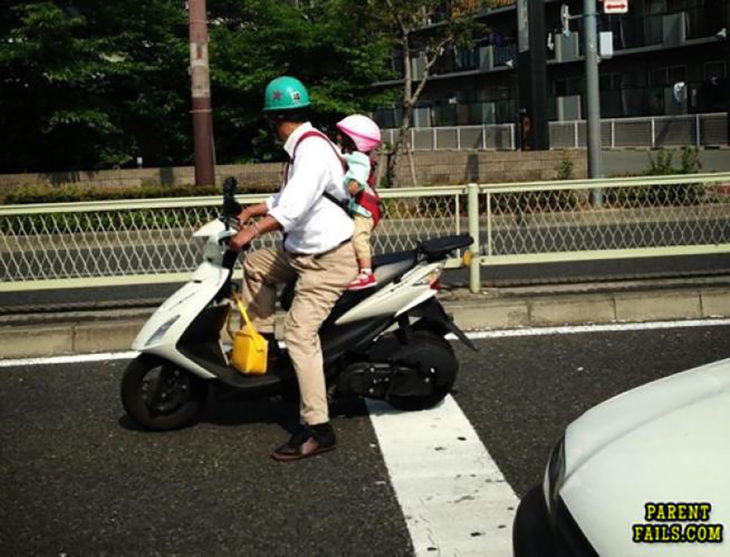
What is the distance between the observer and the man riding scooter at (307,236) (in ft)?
14.3

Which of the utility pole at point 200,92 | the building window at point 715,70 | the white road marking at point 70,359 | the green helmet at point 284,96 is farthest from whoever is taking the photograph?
the building window at point 715,70

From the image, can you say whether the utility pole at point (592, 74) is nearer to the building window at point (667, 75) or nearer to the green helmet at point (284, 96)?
the green helmet at point (284, 96)

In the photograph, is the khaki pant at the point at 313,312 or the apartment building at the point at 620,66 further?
the apartment building at the point at 620,66

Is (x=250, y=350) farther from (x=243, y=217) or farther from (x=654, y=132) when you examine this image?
(x=654, y=132)

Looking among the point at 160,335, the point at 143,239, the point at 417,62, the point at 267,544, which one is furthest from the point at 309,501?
the point at 417,62

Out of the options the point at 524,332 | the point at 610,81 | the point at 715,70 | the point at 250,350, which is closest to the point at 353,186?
the point at 250,350

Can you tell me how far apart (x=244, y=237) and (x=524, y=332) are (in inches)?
127

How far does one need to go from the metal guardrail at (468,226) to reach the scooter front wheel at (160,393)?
2.19 m

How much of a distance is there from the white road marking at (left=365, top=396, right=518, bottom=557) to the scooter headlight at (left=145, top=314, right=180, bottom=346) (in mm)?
1147

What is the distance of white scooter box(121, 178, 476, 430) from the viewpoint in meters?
4.74

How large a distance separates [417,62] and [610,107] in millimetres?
10652

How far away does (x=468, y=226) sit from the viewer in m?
7.43

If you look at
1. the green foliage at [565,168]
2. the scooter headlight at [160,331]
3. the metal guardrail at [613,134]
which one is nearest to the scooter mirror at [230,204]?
the scooter headlight at [160,331]

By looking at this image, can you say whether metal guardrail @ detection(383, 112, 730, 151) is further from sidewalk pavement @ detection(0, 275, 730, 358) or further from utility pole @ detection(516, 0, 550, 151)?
sidewalk pavement @ detection(0, 275, 730, 358)
